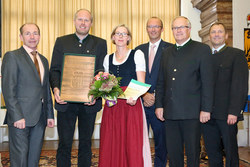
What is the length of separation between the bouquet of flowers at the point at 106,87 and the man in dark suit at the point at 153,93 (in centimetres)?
70

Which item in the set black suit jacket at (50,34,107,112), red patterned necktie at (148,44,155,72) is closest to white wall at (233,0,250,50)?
red patterned necktie at (148,44,155,72)

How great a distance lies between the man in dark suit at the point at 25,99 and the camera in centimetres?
257

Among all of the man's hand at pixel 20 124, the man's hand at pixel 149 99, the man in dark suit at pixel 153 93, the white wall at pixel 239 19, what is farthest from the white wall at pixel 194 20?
the man's hand at pixel 20 124

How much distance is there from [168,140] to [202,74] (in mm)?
737

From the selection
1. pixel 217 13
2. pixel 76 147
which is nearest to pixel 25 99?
pixel 76 147

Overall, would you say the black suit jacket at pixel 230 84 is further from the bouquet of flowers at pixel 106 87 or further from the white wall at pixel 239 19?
the white wall at pixel 239 19

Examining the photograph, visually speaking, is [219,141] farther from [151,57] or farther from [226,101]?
[151,57]

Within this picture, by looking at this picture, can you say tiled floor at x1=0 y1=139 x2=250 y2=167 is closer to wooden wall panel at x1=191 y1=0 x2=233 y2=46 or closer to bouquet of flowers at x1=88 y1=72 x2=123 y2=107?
wooden wall panel at x1=191 y1=0 x2=233 y2=46

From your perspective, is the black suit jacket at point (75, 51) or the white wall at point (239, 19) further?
the white wall at point (239, 19)

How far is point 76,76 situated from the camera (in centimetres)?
283

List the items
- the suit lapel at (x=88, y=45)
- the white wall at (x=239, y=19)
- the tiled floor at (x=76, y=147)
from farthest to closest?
the white wall at (x=239, y=19), the tiled floor at (x=76, y=147), the suit lapel at (x=88, y=45)

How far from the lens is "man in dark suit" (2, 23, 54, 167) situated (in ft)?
8.45

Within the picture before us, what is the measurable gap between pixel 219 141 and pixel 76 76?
171cm

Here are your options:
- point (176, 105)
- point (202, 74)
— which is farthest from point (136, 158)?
point (202, 74)
